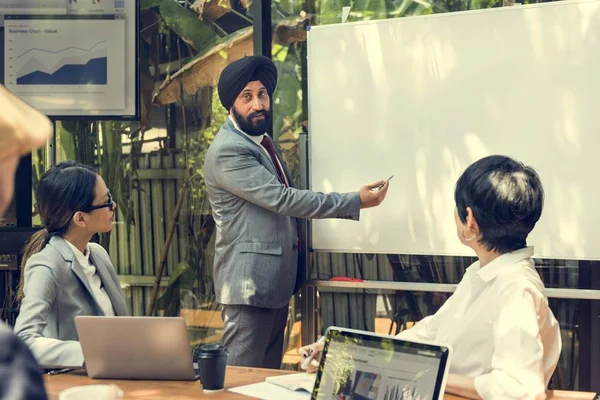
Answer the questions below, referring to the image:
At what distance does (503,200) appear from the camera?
84.4 inches

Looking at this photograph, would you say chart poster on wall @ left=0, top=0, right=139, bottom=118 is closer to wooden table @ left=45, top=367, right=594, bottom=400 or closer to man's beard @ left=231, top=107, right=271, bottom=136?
man's beard @ left=231, top=107, right=271, bottom=136

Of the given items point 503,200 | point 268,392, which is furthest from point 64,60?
point 503,200

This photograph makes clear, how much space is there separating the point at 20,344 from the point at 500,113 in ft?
11.3

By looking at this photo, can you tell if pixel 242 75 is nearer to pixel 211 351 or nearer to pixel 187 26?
pixel 187 26

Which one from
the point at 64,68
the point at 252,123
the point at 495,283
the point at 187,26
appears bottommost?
the point at 495,283

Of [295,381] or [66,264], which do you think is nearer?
[295,381]

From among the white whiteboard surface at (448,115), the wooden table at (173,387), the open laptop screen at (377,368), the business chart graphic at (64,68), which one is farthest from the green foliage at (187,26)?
the open laptop screen at (377,368)

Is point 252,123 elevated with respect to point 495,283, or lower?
elevated

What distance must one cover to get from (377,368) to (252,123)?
220cm

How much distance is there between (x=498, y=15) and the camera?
12.7 ft

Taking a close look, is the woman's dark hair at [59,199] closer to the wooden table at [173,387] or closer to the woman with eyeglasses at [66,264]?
the woman with eyeglasses at [66,264]

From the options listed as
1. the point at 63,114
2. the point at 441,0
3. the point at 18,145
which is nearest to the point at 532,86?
the point at 441,0

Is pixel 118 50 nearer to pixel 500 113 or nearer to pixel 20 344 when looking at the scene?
pixel 500 113

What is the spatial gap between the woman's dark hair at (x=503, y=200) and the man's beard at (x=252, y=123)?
179cm
